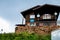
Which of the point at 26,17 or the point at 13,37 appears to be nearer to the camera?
the point at 13,37

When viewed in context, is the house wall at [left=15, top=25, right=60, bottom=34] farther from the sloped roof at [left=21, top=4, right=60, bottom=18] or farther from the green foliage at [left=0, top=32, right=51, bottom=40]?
the sloped roof at [left=21, top=4, right=60, bottom=18]

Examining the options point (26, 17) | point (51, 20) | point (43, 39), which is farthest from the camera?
point (26, 17)

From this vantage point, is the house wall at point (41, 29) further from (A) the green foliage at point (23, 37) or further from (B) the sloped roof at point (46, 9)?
(B) the sloped roof at point (46, 9)

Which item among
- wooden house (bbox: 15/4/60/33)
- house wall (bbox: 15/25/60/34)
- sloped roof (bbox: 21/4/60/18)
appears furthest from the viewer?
sloped roof (bbox: 21/4/60/18)

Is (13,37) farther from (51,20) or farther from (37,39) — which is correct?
(51,20)

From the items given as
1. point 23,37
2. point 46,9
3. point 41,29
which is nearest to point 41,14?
point 46,9

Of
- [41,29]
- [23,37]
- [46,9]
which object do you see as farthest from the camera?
[46,9]

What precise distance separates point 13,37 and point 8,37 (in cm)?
48

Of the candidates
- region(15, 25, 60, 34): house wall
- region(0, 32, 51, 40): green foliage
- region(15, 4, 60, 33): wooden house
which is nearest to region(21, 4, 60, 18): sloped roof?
region(15, 4, 60, 33): wooden house

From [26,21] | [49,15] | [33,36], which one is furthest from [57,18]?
[33,36]

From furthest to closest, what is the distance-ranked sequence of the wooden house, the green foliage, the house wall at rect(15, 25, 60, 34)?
the wooden house, the house wall at rect(15, 25, 60, 34), the green foliage

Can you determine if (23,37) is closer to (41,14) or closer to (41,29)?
(41,29)

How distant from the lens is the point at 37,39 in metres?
20.1

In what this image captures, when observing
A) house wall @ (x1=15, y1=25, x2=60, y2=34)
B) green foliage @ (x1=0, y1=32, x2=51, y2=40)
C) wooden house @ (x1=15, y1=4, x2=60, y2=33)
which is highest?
wooden house @ (x1=15, y1=4, x2=60, y2=33)
